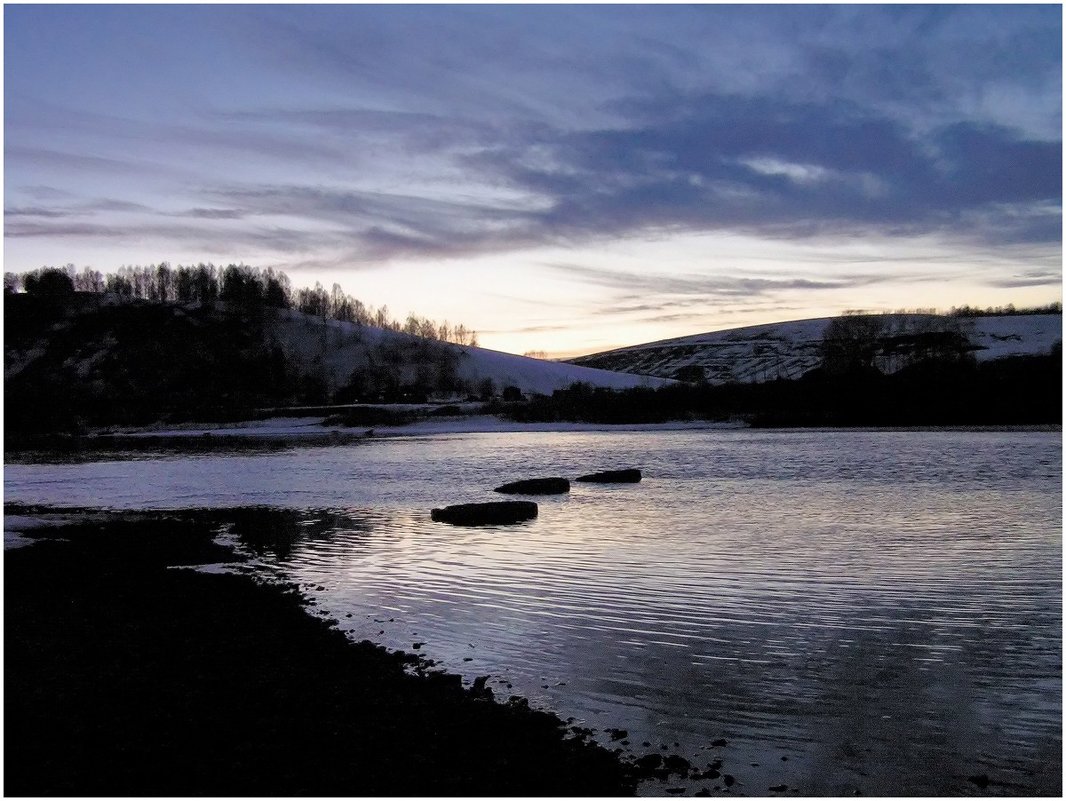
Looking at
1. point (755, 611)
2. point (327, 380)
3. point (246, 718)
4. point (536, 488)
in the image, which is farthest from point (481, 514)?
point (327, 380)

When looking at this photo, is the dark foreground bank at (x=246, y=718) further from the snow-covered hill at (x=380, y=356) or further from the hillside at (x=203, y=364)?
the snow-covered hill at (x=380, y=356)

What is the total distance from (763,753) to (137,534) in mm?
→ 19694

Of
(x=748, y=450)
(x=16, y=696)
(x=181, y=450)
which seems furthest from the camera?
A: (x=181, y=450)

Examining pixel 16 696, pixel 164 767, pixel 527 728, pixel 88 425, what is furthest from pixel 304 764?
pixel 88 425

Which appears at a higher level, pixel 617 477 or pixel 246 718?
pixel 617 477

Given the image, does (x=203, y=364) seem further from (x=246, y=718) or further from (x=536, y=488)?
(x=246, y=718)

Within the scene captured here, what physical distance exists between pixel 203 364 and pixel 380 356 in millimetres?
35628

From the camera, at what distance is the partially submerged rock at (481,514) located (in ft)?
84.1

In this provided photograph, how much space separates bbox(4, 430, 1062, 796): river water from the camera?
915 centimetres

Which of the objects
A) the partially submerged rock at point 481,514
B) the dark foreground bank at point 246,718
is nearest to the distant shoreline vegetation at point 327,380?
the partially submerged rock at point 481,514

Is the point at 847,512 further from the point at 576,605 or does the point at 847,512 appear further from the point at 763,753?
the point at 763,753

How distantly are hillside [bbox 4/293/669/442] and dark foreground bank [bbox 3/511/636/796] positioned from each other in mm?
120689

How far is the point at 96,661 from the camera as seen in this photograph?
36.9 feet

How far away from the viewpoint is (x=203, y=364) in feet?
533
